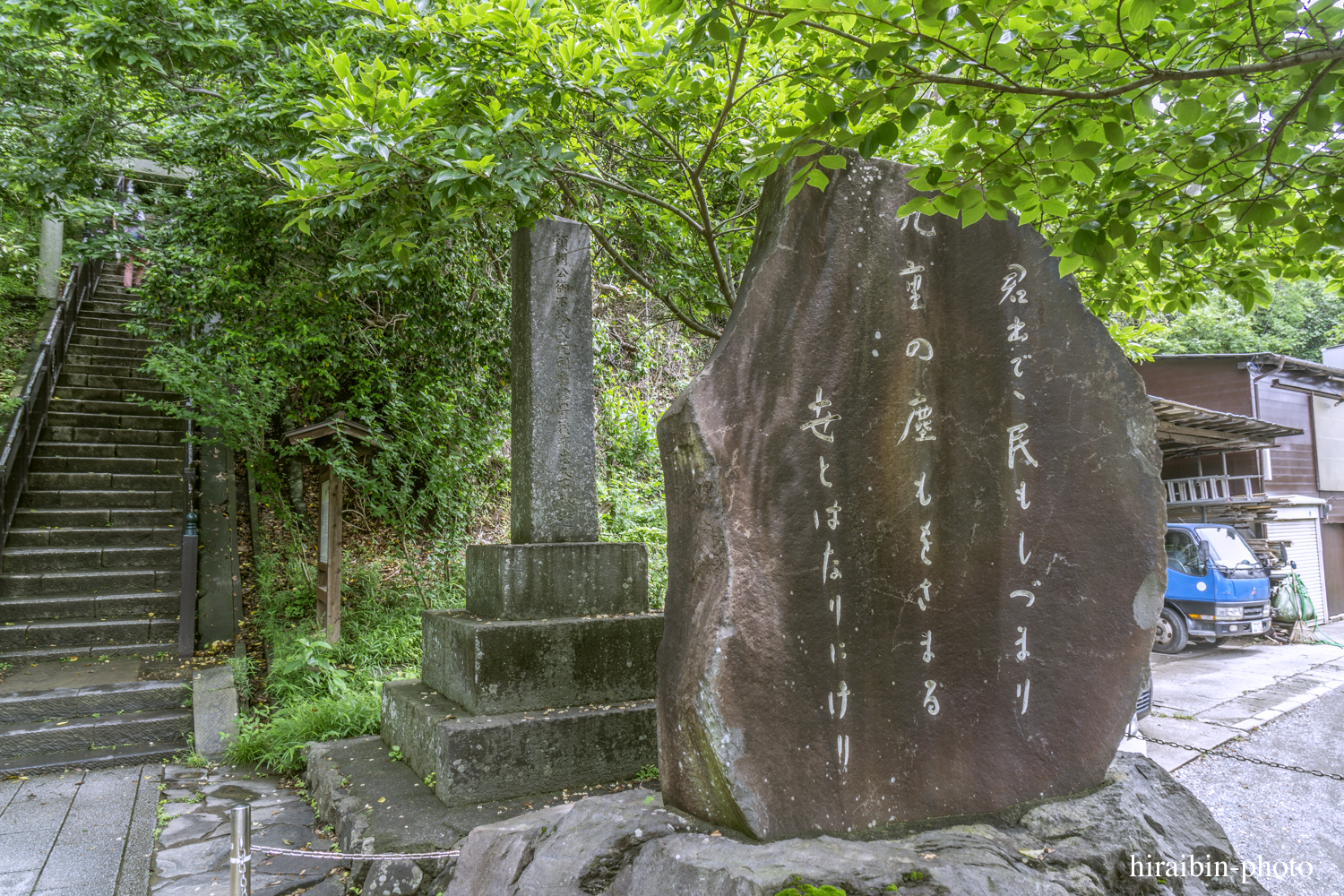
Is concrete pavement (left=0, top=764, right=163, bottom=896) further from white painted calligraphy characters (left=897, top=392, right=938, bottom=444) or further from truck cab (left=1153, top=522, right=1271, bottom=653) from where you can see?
truck cab (left=1153, top=522, right=1271, bottom=653)

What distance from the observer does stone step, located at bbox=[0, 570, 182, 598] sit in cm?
776

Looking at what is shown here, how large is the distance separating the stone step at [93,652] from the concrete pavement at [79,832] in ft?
7.14

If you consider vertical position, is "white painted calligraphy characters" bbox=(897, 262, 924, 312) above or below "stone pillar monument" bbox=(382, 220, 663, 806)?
above

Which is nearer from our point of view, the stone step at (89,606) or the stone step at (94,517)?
the stone step at (89,606)

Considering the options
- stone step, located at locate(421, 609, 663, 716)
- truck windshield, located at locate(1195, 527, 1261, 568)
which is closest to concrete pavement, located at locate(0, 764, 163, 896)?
stone step, located at locate(421, 609, 663, 716)

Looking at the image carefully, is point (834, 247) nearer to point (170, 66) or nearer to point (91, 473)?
point (170, 66)

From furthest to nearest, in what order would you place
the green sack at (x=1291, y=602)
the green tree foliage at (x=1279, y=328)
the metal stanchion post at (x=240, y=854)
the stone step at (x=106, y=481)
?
the green tree foliage at (x=1279, y=328)
the green sack at (x=1291, y=602)
the stone step at (x=106, y=481)
the metal stanchion post at (x=240, y=854)

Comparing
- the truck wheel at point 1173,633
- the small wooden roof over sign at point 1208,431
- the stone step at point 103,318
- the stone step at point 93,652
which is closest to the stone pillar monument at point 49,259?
the stone step at point 103,318

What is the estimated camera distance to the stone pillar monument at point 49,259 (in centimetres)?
1463

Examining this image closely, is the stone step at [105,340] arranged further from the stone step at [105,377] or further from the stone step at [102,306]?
the stone step at [102,306]

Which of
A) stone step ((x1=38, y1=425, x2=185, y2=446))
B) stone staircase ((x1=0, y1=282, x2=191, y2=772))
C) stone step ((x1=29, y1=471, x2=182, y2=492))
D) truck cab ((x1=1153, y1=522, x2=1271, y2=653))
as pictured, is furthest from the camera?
truck cab ((x1=1153, y1=522, x2=1271, y2=653))

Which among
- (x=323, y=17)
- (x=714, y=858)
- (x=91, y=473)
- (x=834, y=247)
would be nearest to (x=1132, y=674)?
(x=714, y=858)

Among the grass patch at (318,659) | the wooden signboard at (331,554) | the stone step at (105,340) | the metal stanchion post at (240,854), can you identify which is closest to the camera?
the metal stanchion post at (240,854)

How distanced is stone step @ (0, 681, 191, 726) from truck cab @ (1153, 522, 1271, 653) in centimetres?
1253
